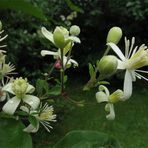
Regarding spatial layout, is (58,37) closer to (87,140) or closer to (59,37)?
(59,37)

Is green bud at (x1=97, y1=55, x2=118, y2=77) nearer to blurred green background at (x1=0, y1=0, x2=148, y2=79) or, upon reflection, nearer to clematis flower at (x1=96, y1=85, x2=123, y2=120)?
clematis flower at (x1=96, y1=85, x2=123, y2=120)

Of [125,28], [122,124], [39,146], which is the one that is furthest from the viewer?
[125,28]

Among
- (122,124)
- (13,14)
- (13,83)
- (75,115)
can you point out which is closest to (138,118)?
(122,124)

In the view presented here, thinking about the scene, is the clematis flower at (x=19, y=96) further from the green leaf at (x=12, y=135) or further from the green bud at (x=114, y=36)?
the green bud at (x=114, y=36)

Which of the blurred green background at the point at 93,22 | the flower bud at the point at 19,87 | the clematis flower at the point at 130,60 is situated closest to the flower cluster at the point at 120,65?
the clematis flower at the point at 130,60

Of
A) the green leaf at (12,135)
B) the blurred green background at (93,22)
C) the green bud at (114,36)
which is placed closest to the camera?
the green leaf at (12,135)

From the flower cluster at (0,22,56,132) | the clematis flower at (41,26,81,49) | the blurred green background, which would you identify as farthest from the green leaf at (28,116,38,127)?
the blurred green background

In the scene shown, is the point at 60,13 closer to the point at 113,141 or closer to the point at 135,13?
the point at 135,13

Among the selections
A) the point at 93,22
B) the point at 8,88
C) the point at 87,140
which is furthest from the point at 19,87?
the point at 93,22
